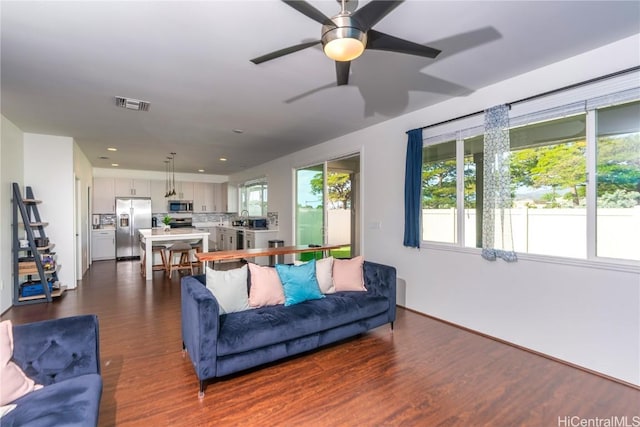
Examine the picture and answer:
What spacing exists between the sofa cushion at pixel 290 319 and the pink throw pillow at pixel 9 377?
1.00m

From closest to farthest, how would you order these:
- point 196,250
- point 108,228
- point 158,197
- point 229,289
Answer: point 229,289 < point 196,250 < point 108,228 < point 158,197

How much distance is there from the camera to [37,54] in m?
2.33

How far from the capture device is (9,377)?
1.43 metres

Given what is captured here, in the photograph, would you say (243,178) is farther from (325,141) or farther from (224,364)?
(224,364)

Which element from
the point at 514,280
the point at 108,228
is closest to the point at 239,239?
the point at 108,228

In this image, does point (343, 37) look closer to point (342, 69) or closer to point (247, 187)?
point (342, 69)

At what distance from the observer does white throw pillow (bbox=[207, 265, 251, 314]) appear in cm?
257

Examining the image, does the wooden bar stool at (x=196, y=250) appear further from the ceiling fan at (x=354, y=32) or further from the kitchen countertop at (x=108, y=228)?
the ceiling fan at (x=354, y=32)

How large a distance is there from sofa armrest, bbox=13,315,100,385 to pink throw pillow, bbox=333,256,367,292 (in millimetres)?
2164

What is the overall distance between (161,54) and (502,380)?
3.73 m

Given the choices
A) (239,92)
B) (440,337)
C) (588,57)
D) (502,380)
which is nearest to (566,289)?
(502,380)

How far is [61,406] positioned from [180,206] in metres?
8.47

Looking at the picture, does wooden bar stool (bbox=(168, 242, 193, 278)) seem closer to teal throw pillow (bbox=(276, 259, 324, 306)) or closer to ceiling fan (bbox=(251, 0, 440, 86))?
teal throw pillow (bbox=(276, 259, 324, 306))

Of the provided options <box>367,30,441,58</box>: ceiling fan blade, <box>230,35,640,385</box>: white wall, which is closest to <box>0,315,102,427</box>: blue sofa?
<box>367,30,441,58</box>: ceiling fan blade
